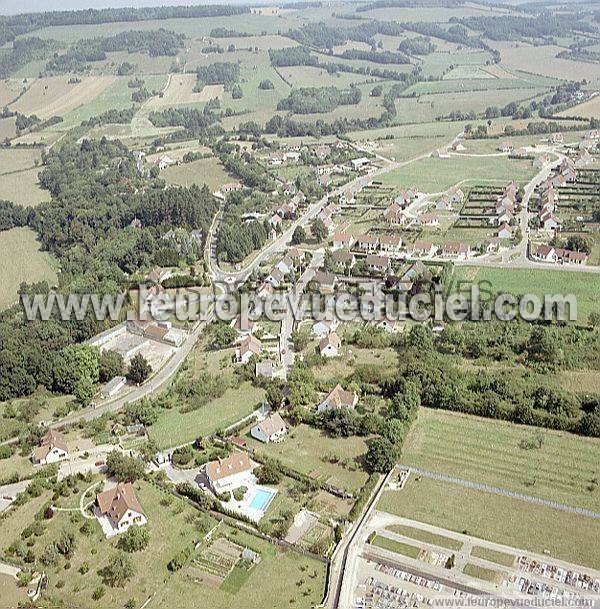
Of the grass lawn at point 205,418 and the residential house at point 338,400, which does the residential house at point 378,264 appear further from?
the residential house at point 338,400

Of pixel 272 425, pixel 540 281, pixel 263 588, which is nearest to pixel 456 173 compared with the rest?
pixel 540 281

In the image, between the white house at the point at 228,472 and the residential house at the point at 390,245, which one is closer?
the white house at the point at 228,472

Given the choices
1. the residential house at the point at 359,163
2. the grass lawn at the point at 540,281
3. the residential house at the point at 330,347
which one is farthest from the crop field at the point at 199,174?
the residential house at the point at 330,347

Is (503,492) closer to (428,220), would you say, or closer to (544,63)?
(428,220)

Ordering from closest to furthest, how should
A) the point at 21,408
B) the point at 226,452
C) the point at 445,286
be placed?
the point at 226,452, the point at 21,408, the point at 445,286

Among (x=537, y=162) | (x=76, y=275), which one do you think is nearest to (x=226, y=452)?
(x=76, y=275)

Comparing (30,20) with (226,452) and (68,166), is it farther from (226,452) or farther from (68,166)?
(226,452)
